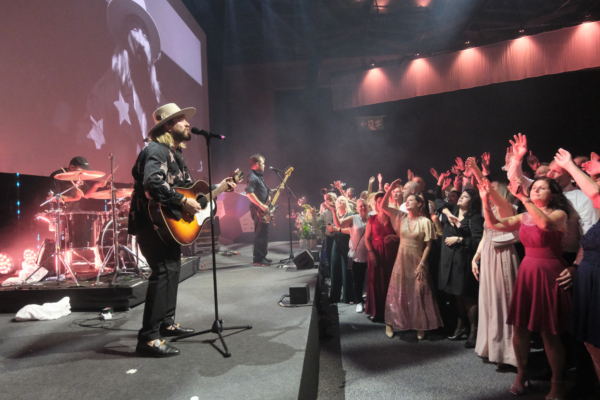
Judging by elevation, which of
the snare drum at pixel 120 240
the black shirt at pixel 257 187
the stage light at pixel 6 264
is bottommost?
the stage light at pixel 6 264

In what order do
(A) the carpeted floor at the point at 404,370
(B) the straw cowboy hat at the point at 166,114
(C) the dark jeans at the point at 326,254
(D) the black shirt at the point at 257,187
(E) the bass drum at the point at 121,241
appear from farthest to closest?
(D) the black shirt at the point at 257,187 → (C) the dark jeans at the point at 326,254 → (E) the bass drum at the point at 121,241 → (A) the carpeted floor at the point at 404,370 → (B) the straw cowboy hat at the point at 166,114

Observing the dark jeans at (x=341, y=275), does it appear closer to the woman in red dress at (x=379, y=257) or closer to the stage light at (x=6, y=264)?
the woman in red dress at (x=379, y=257)

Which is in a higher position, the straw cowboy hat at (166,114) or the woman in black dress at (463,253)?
the straw cowboy hat at (166,114)

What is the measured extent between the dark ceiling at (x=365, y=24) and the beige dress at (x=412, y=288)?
24.4 feet

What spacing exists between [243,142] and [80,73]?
767 cm

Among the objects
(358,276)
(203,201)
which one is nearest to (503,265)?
(358,276)

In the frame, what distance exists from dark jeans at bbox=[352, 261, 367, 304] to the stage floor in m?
1.59

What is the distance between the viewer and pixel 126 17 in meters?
5.71

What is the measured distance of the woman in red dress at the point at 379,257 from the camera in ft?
14.2

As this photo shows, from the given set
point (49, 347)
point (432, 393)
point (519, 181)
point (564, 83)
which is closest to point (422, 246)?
point (519, 181)

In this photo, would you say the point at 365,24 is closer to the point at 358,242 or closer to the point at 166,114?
the point at 358,242

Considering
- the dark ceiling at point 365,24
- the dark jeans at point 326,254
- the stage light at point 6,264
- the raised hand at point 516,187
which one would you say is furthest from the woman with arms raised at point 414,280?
the dark ceiling at point 365,24

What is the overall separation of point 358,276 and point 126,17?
5.35 meters

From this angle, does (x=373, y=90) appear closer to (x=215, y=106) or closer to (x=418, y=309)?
(x=215, y=106)
